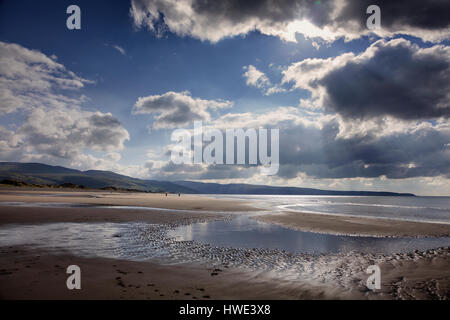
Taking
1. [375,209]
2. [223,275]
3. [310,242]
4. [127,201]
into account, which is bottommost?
[375,209]

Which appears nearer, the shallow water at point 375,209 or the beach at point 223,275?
the beach at point 223,275

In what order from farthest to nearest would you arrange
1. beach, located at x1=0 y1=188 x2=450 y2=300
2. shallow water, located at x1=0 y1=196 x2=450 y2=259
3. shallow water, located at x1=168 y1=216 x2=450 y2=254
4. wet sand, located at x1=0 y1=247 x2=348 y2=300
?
shallow water, located at x1=168 y1=216 x2=450 y2=254
shallow water, located at x1=0 y1=196 x2=450 y2=259
beach, located at x1=0 y1=188 x2=450 y2=300
wet sand, located at x1=0 y1=247 x2=348 y2=300

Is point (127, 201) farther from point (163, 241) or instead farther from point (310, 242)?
point (310, 242)

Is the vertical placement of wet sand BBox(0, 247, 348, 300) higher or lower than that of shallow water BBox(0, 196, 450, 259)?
higher

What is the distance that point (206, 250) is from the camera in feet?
48.7

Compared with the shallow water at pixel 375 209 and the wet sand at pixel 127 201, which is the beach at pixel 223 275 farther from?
the shallow water at pixel 375 209

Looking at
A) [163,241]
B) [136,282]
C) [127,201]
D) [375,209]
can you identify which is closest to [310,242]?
[163,241]

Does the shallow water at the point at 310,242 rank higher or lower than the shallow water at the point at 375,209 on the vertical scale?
higher

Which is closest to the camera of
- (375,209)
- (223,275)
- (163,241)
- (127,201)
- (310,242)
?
(223,275)

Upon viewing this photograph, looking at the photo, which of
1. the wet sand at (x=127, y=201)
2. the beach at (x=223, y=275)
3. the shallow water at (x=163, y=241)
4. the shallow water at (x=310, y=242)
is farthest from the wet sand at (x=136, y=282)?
the wet sand at (x=127, y=201)

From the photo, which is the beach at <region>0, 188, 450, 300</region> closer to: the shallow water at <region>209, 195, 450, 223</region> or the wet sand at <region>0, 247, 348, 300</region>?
the wet sand at <region>0, 247, 348, 300</region>

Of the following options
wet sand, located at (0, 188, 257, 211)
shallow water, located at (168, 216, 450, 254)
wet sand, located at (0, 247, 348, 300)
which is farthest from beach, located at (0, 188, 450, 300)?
wet sand, located at (0, 188, 257, 211)

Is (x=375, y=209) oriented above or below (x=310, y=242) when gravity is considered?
below
